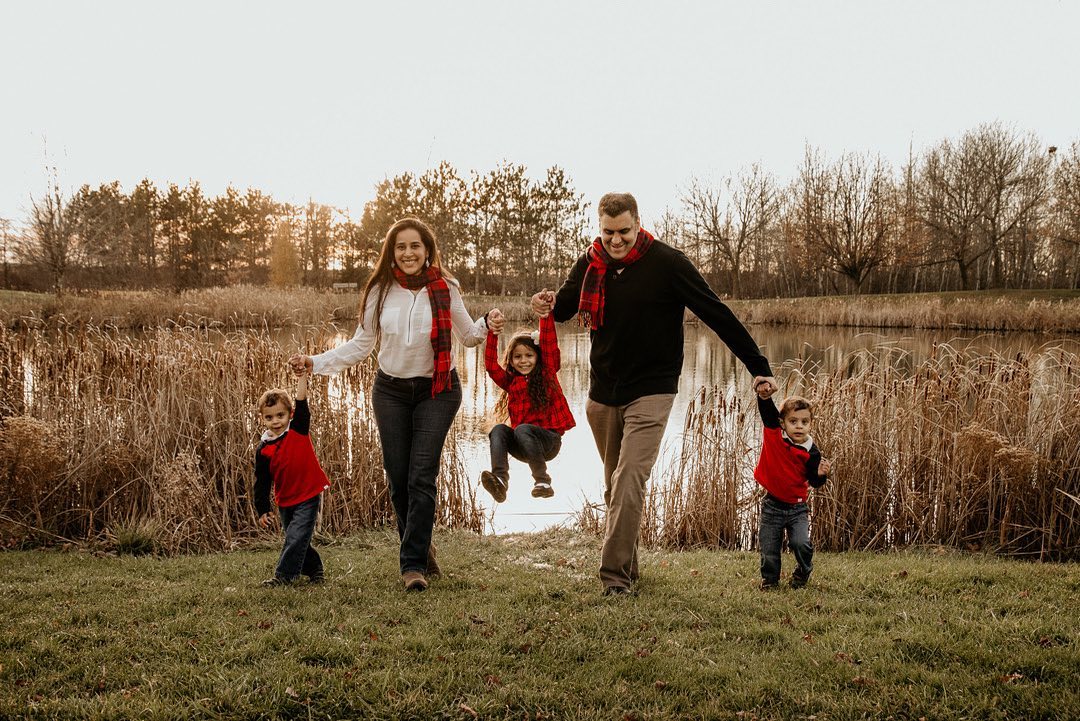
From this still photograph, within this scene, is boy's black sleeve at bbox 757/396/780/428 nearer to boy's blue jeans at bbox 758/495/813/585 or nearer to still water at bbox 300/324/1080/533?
boy's blue jeans at bbox 758/495/813/585

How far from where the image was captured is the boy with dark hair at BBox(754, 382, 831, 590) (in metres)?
4.19

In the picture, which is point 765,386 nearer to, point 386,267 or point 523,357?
point 523,357

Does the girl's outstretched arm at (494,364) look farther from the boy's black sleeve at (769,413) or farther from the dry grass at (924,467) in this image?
the dry grass at (924,467)

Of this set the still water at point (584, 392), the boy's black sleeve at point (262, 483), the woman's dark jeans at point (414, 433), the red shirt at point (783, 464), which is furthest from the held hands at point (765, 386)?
the boy's black sleeve at point (262, 483)

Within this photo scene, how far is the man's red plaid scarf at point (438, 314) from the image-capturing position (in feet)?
13.6

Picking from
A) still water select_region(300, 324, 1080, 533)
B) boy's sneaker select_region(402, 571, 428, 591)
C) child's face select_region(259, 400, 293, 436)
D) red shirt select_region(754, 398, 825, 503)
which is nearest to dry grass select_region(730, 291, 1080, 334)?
still water select_region(300, 324, 1080, 533)

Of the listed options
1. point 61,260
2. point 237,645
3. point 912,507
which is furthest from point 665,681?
point 61,260

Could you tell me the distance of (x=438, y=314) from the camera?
422cm

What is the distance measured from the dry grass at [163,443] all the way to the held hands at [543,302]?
113 inches

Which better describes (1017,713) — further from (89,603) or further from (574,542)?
(89,603)

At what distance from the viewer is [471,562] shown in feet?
17.2

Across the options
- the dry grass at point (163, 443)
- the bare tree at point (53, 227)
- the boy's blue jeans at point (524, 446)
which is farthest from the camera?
A: the bare tree at point (53, 227)

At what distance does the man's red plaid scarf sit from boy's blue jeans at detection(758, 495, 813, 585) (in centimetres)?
210

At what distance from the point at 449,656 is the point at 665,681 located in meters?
0.95
